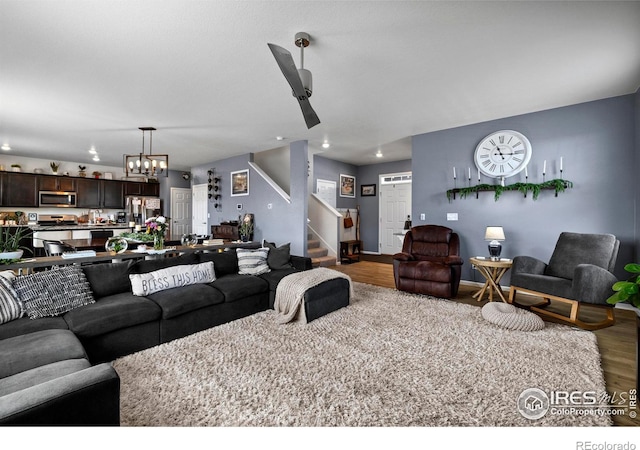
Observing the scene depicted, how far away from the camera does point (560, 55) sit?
2680mm

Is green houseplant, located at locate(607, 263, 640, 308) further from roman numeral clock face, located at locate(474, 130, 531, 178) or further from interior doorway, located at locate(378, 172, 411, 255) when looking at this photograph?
interior doorway, located at locate(378, 172, 411, 255)

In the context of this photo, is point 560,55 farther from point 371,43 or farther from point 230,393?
point 230,393

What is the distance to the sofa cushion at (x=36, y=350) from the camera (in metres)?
1.55

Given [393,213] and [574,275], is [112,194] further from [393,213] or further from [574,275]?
[574,275]

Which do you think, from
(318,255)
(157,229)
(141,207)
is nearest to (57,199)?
(141,207)

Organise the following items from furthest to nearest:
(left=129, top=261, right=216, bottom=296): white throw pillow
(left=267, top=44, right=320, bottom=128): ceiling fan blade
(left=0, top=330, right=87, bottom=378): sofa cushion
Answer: (left=129, top=261, right=216, bottom=296): white throw pillow, (left=267, top=44, right=320, bottom=128): ceiling fan blade, (left=0, top=330, right=87, bottom=378): sofa cushion

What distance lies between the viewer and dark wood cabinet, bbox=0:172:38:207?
6.68 metres

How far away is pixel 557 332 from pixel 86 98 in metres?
5.85

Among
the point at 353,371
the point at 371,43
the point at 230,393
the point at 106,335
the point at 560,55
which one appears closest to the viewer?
the point at 230,393

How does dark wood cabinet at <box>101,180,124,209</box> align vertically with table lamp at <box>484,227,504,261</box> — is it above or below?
above

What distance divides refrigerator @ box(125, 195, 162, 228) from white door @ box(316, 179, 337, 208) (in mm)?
5209

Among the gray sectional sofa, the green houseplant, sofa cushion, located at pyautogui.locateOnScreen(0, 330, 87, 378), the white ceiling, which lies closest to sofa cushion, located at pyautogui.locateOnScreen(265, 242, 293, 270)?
the gray sectional sofa

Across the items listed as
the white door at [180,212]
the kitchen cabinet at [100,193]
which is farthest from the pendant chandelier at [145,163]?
the white door at [180,212]
